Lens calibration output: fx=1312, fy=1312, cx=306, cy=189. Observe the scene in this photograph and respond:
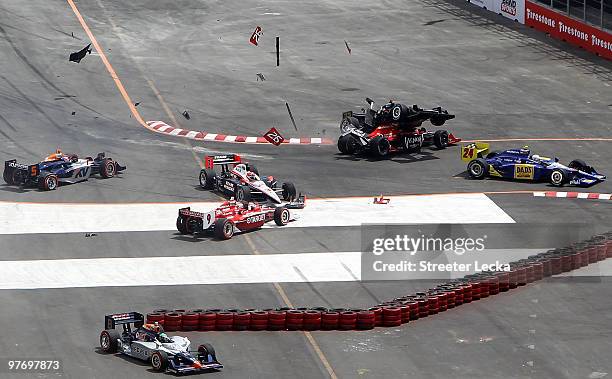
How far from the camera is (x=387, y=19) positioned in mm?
87938

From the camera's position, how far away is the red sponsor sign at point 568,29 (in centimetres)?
7819

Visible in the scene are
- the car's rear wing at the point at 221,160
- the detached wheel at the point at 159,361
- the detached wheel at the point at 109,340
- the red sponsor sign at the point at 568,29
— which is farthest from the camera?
the red sponsor sign at the point at 568,29

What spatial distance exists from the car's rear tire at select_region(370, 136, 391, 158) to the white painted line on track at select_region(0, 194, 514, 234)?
244 inches

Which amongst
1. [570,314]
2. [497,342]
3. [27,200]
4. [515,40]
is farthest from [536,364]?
[515,40]

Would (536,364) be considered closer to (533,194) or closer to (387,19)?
(533,194)

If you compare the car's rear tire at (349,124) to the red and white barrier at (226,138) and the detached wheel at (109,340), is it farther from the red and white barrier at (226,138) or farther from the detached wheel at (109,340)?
the detached wheel at (109,340)

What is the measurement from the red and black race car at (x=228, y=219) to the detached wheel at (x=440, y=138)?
1451 centimetres

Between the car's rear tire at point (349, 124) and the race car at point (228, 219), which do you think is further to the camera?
the car's rear tire at point (349, 124)

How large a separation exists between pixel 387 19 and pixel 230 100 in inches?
816

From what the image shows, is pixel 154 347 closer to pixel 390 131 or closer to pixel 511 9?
pixel 390 131

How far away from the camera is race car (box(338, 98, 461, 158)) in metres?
60.7

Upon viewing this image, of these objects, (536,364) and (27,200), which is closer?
(536,364)

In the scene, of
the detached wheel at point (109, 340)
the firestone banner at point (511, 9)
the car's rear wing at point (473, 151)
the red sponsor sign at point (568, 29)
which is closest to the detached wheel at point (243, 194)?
the car's rear wing at point (473, 151)

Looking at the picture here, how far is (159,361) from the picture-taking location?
35.8 metres
